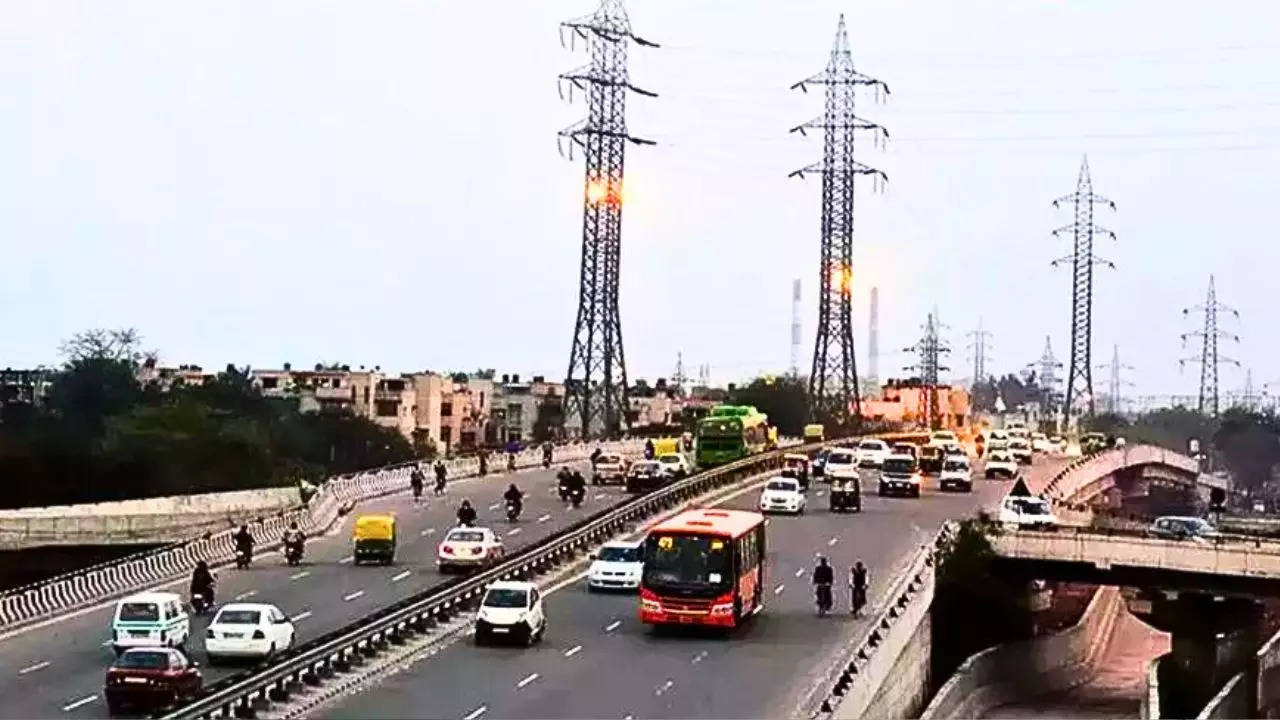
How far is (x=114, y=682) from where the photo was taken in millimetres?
32125

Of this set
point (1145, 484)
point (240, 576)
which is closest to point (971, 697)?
point (240, 576)

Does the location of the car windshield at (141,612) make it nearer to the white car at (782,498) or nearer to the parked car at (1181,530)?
the parked car at (1181,530)

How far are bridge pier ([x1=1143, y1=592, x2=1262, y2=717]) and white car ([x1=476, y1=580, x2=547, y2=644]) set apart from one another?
103 feet

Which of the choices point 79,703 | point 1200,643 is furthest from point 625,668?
point 1200,643

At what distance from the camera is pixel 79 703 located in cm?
3328

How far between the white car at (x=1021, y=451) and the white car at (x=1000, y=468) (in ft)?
33.3

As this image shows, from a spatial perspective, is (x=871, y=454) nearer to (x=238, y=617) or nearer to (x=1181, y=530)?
(x=1181, y=530)

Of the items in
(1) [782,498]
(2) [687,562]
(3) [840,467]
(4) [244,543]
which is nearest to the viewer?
(2) [687,562]

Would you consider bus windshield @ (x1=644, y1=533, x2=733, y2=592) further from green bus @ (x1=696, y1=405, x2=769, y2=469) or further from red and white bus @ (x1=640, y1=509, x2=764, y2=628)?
green bus @ (x1=696, y1=405, x2=769, y2=469)

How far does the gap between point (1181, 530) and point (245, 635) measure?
132 ft

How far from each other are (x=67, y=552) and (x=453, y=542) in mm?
16232

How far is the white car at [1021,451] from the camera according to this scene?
11679 cm

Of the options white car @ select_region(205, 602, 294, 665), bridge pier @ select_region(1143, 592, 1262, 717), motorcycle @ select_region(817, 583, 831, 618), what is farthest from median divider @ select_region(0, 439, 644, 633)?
bridge pier @ select_region(1143, 592, 1262, 717)

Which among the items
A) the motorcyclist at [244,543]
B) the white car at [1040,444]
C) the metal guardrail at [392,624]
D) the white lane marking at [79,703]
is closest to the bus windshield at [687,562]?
the metal guardrail at [392,624]
